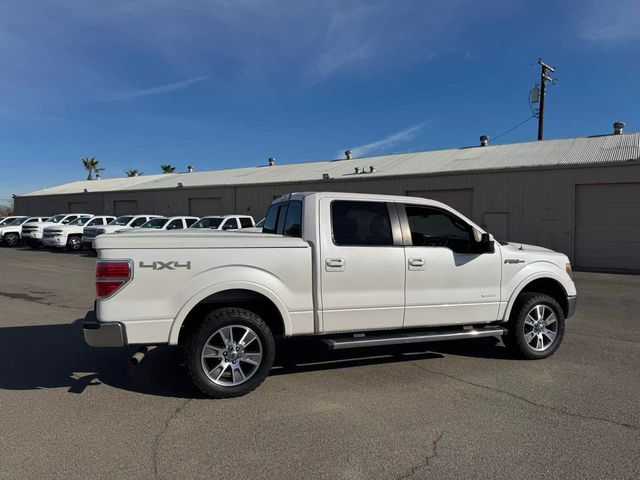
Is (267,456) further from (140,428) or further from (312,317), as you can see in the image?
(312,317)

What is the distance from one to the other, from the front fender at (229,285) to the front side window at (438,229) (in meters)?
1.68

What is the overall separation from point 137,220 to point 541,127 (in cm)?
2240

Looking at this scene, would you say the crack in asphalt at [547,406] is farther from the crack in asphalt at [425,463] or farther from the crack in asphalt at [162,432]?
the crack in asphalt at [162,432]

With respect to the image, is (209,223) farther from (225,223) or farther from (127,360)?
(127,360)

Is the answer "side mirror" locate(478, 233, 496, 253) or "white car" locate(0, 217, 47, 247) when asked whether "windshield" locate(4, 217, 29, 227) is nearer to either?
"white car" locate(0, 217, 47, 247)

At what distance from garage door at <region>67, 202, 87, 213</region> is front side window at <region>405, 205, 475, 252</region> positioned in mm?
39842

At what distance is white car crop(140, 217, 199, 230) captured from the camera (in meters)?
21.8

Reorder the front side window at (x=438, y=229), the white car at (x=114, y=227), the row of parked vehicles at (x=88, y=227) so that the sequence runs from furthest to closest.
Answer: the white car at (x=114, y=227) < the row of parked vehicles at (x=88, y=227) < the front side window at (x=438, y=229)

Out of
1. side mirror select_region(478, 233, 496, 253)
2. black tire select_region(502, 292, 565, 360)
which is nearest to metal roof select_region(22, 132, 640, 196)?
black tire select_region(502, 292, 565, 360)

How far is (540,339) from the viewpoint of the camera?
585 centimetres

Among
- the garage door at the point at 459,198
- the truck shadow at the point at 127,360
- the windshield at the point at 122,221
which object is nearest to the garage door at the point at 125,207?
the windshield at the point at 122,221

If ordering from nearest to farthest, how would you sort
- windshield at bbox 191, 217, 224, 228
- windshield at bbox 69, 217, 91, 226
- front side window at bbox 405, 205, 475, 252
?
1. front side window at bbox 405, 205, 475, 252
2. windshield at bbox 191, 217, 224, 228
3. windshield at bbox 69, 217, 91, 226

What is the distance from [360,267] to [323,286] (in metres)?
0.44

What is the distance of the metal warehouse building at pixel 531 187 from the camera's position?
17.2 metres
